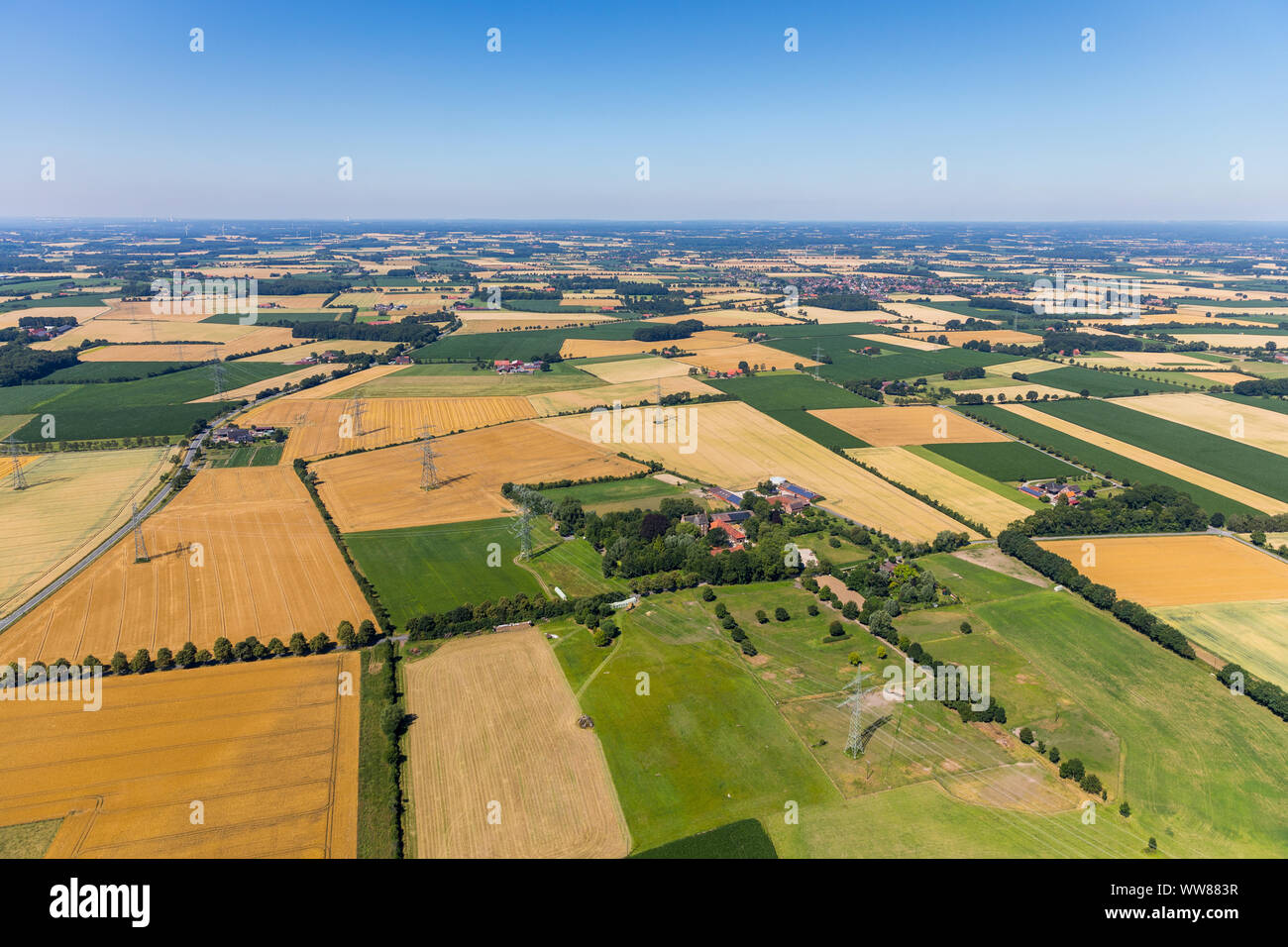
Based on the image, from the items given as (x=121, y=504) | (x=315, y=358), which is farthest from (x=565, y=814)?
(x=315, y=358)

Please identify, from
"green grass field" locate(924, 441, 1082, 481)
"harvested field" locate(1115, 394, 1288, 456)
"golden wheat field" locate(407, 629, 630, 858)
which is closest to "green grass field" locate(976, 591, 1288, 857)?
"golden wheat field" locate(407, 629, 630, 858)

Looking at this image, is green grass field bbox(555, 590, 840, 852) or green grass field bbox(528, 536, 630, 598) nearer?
green grass field bbox(555, 590, 840, 852)

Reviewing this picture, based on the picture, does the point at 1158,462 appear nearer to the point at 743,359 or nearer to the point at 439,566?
the point at 743,359

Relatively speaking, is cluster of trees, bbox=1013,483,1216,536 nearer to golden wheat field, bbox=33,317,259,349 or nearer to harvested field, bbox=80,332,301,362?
harvested field, bbox=80,332,301,362

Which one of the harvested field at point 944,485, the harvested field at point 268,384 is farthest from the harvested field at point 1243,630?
the harvested field at point 268,384

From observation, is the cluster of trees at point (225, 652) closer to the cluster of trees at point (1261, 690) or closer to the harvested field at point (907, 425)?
the cluster of trees at point (1261, 690)

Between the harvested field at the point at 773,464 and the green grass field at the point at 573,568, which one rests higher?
the harvested field at the point at 773,464

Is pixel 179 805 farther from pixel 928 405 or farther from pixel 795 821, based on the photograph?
pixel 928 405
